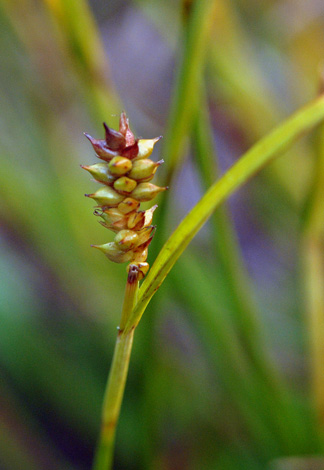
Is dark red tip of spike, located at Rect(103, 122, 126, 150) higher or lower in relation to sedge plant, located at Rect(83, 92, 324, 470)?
higher

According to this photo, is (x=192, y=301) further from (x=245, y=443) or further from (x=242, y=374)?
(x=245, y=443)

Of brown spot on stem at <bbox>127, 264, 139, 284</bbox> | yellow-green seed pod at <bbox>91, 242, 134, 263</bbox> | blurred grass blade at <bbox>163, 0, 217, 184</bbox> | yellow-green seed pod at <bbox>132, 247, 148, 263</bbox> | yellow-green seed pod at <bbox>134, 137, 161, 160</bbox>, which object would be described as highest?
blurred grass blade at <bbox>163, 0, 217, 184</bbox>

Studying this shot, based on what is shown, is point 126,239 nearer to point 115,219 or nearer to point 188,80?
point 115,219

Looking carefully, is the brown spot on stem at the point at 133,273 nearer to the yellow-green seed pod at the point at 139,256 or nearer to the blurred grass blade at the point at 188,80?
the yellow-green seed pod at the point at 139,256

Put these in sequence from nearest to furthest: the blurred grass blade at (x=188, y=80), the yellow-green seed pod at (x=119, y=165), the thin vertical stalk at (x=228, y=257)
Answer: the yellow-green seed pod at (x=119, y=165), the blurred grass blade at (x=188, y=80), the thin vertical stalk at (x=228, y=257)

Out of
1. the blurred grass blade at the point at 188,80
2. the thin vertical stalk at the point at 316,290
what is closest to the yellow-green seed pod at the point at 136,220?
the blurred grass blade at the point at 188,80

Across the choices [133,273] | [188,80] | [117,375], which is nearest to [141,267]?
[133,273]

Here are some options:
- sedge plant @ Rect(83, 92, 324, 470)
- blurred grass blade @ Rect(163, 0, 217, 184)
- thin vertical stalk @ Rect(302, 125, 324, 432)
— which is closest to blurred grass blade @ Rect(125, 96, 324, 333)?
sedge plant @ Rect(83, 92, 324, 470)

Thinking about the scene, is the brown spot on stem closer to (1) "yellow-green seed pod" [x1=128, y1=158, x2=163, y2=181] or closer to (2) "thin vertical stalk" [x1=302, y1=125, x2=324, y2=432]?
(1) "yellow-green seed pod" [x1=128, y1=158, x2=163, y2=181]
